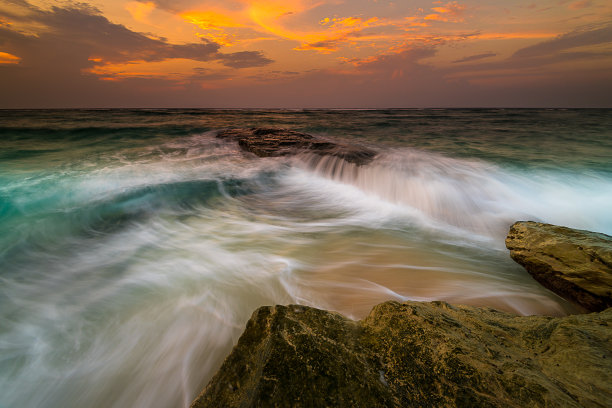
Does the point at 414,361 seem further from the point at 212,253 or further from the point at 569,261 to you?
the point at 212,253

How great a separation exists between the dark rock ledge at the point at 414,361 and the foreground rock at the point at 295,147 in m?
8.10

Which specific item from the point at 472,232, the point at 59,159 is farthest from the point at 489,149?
the point at 59,159

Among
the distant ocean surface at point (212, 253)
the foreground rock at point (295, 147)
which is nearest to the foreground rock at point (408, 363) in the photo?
the distant ocean surface at point (212, 253)

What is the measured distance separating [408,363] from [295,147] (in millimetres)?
11076

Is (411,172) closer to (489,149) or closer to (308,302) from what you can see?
(308,302)

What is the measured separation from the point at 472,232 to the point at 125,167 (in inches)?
438

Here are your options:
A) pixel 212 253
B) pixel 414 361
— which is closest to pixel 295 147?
pixel 212 253

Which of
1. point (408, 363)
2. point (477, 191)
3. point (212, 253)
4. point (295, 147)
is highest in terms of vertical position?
point (295, 147)

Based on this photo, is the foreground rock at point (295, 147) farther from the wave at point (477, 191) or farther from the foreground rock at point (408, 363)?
the foreground rock at point (408, 363)

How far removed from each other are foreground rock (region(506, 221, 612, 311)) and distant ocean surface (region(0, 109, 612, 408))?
7.0 inches

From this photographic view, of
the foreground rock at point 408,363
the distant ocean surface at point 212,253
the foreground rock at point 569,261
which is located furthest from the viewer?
the foreground rock at point 569,261

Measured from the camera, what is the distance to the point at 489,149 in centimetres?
1358

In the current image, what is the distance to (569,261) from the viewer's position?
9.21 feet

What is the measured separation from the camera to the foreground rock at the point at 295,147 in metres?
10.4
